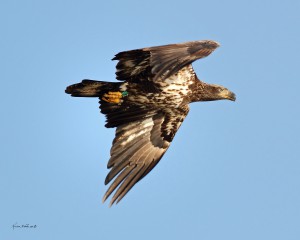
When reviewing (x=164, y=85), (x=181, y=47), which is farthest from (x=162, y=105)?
(x=181, y=47)

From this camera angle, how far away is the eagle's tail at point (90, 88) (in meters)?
14.4

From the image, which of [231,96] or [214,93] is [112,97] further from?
[231,96]

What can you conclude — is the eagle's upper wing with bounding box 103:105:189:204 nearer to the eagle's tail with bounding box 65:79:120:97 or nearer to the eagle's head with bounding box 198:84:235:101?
the eagle's head with bounding box 198:84:235:101

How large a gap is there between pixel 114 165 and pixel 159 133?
4.40 feet

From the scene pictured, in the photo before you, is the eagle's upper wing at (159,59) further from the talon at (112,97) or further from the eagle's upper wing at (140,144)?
the eagle's upper wing at (140,144)

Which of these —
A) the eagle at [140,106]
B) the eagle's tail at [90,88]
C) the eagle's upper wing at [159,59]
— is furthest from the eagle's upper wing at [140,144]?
the eagle's upper wing at [159,59]

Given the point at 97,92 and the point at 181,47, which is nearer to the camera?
the point at 181,47

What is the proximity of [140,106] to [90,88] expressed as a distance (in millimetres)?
1175

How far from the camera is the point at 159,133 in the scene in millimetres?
15359

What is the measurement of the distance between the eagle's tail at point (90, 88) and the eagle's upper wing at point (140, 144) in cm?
101

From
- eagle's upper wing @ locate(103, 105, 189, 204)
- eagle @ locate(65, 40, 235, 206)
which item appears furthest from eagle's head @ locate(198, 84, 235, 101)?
eagle's upper wing @ locate(103, 105, 189, 204)

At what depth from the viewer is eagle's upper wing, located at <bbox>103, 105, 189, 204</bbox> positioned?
14.5 m

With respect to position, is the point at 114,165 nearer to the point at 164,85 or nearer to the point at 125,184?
the point at 125,184

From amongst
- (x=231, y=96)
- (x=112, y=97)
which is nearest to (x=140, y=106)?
(x=112, y=97)
